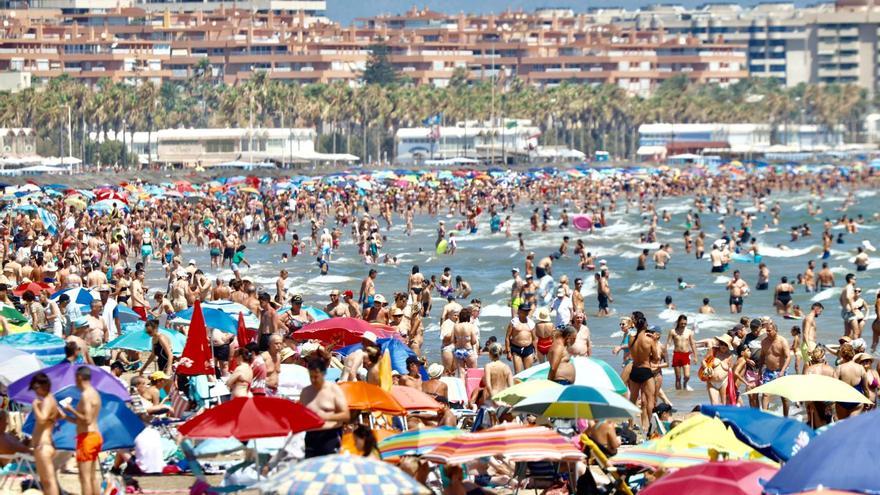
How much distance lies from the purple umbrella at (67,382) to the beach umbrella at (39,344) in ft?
7.51

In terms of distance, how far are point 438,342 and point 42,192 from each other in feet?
93.7

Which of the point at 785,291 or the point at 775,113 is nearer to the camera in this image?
the point at 785,291

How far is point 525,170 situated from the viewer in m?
95.2

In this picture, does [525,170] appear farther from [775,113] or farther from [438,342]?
[438,342]

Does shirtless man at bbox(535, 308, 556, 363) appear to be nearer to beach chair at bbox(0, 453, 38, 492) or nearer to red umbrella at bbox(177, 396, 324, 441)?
red umbrella at bbox(177, 396, 324, 441)

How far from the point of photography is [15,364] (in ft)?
40.9

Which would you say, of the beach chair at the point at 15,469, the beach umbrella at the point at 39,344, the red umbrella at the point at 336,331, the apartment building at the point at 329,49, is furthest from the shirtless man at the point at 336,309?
the apartment building at the point at 329,49

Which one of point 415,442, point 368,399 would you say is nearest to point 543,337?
point 368,399

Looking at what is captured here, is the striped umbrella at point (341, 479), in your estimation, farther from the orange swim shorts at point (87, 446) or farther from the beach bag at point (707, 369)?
the beach bag at point (707, 369)

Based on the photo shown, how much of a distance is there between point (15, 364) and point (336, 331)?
4.79 metres

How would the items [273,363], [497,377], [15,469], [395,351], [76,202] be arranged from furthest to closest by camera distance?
[76,202] < [395,351] < [497,377] < [273,363] < [15,469]

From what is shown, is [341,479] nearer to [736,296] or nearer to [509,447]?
[509,447]

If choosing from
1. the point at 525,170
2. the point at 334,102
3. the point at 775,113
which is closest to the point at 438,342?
the point at 525,170

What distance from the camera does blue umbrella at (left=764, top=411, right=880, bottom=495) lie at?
8.66 meters
